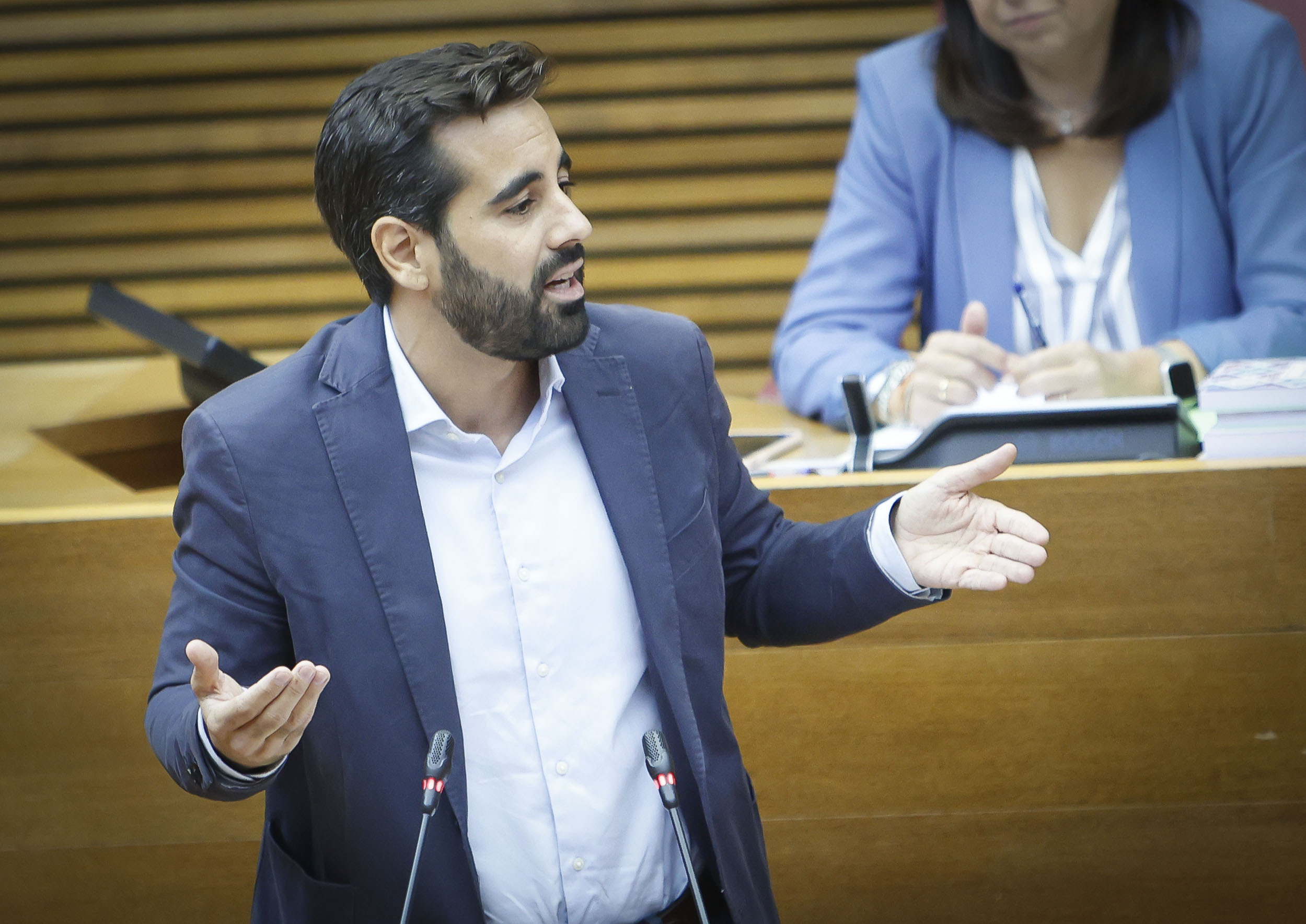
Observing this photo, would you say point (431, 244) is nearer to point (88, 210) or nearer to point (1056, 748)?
point (1056, 748)

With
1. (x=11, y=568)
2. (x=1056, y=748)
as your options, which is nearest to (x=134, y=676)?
(x=11, y=568)

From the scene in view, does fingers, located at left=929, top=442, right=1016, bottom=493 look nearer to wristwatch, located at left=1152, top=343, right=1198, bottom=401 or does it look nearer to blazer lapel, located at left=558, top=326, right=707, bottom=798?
blazer lapel, located at left=558, top=326, right=707, bottom=798

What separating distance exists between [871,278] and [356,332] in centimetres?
158

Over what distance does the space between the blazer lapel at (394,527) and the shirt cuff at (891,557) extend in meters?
0.52

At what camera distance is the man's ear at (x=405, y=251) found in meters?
1.55

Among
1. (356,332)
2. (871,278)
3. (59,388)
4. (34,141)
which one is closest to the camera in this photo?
(356,332)

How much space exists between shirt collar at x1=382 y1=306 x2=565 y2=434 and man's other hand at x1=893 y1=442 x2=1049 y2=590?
0.45 m

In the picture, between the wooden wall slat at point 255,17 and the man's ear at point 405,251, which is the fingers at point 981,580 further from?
the wooden wall slat at point 255,17

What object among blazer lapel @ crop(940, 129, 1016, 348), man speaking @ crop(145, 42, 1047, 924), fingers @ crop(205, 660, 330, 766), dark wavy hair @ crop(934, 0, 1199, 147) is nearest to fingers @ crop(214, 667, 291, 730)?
fingers @ crop(205, 660, 330, 766)

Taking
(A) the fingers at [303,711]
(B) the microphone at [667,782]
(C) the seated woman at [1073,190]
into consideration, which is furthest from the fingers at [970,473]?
(C) the seated woman at [1073,190]

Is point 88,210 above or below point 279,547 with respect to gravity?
below

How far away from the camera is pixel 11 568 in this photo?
2.08 metres

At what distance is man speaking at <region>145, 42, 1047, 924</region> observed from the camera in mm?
1470

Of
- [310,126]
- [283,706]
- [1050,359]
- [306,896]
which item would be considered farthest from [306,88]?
[283,706]
